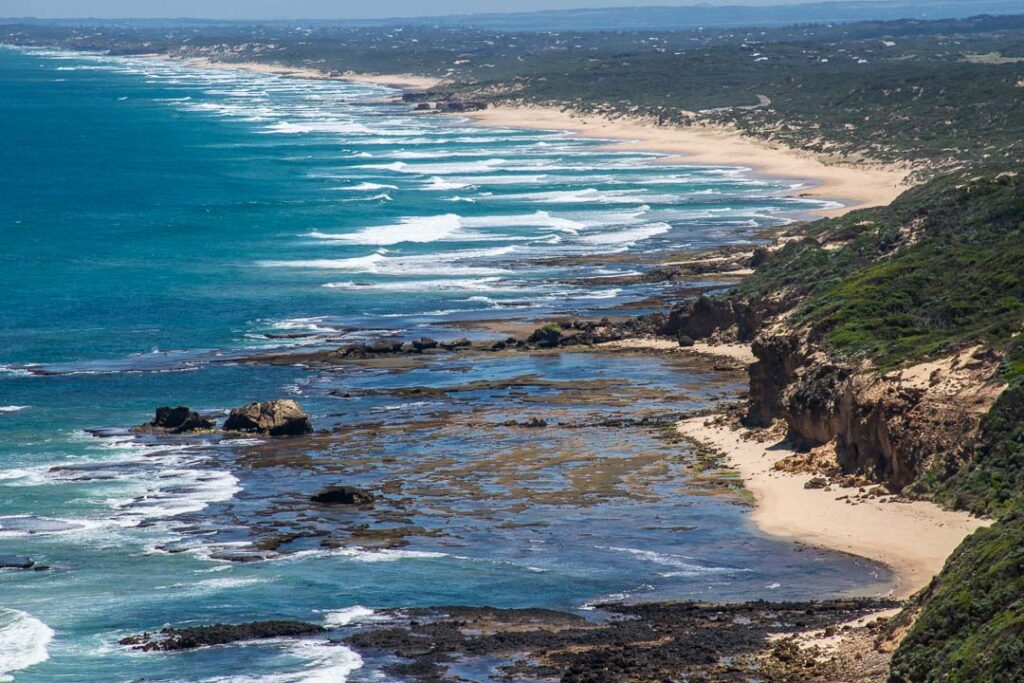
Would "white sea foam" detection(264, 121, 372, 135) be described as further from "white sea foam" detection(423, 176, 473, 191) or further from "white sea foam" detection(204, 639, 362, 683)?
"white sea foam" detection(204, 639, 362, 683)

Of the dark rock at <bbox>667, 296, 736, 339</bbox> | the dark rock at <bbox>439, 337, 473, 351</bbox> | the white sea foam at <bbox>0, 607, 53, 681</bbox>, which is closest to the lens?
the white sea foam at <bbox>0, 607, 53, 681</bbox>

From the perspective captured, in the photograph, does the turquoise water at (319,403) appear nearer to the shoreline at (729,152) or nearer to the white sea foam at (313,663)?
the white sea foam at (313,663)

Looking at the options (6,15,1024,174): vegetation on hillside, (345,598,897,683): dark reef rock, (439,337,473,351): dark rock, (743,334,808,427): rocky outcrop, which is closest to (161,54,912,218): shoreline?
(6,15,1024,174): vegetation on hillside

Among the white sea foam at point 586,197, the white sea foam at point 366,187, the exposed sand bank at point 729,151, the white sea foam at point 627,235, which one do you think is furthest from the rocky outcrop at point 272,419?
the white sea foam at point 366,187

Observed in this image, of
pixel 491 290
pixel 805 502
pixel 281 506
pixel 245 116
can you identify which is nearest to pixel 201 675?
pixel 281 506

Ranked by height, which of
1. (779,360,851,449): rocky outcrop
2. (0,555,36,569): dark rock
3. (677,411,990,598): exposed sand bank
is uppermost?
(779,360,851,449): rocky outcrop

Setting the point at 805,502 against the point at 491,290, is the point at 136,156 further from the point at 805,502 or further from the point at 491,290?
the point at 805,502

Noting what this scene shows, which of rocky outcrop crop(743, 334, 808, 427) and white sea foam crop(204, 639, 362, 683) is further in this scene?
rocky outcrop crop(743, 334, 808, 427)
